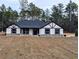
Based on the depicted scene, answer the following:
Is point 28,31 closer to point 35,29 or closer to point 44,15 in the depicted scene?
point 35,29

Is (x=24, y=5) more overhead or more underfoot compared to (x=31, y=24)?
more overhead

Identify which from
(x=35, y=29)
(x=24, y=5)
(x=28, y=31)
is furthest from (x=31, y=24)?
(x=24, y=5)

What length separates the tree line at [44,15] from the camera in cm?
5628

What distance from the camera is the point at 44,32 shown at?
3588cm

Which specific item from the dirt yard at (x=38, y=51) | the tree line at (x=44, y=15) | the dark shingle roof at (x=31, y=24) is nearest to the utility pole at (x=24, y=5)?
the tree line at (x=44, y=15)

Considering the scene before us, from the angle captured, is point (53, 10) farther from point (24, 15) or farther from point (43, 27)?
point (43, 27)

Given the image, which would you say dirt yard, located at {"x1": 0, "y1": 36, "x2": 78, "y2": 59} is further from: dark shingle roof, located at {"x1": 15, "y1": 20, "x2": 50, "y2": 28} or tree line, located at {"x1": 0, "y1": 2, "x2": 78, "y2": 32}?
tree line, located at {"x1": 0, "y1": 2, "x2": 78, "y2": 32}

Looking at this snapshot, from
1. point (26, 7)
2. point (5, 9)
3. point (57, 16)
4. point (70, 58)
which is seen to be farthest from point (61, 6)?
point (70, 58)

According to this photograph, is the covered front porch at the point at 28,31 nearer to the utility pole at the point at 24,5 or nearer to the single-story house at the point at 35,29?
the single-story house at the point at 35,29

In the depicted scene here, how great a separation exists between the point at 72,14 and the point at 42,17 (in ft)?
29.8

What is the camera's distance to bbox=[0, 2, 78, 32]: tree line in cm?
5628

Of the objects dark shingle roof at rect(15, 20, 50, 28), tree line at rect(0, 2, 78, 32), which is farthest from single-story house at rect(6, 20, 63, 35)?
tree line at rect(0, 2, 78, 32)

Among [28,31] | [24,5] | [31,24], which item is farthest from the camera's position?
[24,5]

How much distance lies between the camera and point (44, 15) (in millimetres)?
65438
